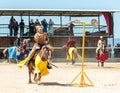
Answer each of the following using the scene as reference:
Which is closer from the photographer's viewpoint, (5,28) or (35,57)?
(35,57)

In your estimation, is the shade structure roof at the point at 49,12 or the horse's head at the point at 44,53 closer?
the horse's head at the point at 44,53

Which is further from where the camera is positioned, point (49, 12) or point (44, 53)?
point (49, 12)

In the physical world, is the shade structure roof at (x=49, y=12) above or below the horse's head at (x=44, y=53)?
above

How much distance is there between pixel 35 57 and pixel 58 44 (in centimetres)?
2030

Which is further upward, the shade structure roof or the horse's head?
the shade structure roof

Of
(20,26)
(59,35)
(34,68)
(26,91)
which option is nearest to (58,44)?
(59,35)

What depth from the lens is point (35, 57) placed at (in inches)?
590

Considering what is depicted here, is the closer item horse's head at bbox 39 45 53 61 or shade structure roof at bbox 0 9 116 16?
horse's head at bbox 39 45 53 61

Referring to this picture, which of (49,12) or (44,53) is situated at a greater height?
(49,12)

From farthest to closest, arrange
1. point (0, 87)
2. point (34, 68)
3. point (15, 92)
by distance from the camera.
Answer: point (34, 68), point (0, 87), point (15, 92)

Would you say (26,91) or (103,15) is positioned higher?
(103,15)

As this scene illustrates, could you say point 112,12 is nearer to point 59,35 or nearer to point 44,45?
point 59,35

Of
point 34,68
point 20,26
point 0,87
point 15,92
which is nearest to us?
point 15,92

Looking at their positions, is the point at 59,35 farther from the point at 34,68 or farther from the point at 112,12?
the point at 34,68
